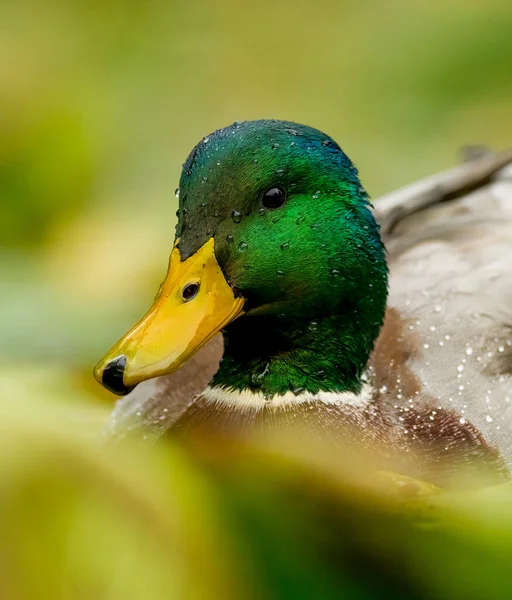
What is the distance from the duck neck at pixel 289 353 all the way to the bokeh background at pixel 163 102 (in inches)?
35.8

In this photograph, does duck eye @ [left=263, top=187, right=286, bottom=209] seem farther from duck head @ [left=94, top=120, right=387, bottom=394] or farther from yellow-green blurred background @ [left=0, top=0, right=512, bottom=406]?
yellow-green blurred background @ [left=0, top=0, right=512, bottom=406]

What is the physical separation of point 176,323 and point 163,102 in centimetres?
233

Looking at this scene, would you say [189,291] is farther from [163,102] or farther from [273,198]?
[163,102]

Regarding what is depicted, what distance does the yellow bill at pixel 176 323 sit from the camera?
4.57ft

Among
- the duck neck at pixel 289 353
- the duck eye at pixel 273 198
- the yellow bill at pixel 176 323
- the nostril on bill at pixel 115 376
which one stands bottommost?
the nostril on bill at pixel 115 376

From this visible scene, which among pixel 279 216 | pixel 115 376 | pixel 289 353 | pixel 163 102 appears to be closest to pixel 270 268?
pixel 279 216

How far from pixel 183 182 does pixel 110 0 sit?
8.41 feet

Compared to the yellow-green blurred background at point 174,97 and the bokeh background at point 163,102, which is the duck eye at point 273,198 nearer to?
the bokeh background at point 163,102

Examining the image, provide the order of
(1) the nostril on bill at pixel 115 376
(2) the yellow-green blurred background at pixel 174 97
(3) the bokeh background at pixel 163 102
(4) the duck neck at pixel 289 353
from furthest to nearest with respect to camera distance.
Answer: (2) the yellow-green blurred background at pixel 174 97 → (3) the bokeh background at pixel 163 102 → (4) the duck neck at pixel 289 353 → (1) the nostril on bill at pixel 115 376

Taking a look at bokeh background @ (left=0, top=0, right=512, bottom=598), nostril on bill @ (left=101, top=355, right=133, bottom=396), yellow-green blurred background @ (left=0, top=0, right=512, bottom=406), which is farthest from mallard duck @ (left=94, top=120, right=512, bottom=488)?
yellow-green blurred background @ (left=0, top=0, right=512, bottom=406)

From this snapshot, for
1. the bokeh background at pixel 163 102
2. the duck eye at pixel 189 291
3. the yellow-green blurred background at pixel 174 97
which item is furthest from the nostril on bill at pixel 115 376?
the yellow-green blurred background at pixel 174 97

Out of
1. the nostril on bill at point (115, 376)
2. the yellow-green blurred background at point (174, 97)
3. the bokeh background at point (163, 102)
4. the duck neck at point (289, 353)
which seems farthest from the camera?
the yellow-green blurred background at point (174, 97)

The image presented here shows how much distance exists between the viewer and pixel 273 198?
159 cm

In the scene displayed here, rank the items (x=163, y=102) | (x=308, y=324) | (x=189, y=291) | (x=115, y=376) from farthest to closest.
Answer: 1. (x=163, y=102)
2. (x=308, y=324)
3. (x=189, y=291)
4. (x=115, y=376)
